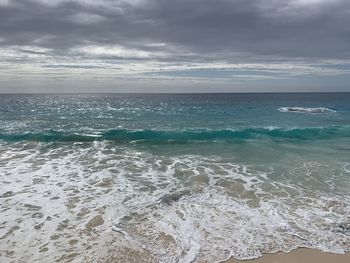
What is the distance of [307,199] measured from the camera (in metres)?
10.4

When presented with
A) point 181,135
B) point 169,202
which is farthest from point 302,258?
point 181,135

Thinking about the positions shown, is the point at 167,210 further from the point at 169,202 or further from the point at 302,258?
the point at 302,258

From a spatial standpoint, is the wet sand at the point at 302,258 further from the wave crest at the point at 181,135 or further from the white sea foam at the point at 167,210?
the wave crest at the point at 181,135

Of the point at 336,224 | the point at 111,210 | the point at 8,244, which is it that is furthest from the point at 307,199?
the point at 8,244

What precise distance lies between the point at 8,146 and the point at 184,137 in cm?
1209

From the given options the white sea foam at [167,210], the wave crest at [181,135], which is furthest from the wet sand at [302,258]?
the wave crest at [181,135]

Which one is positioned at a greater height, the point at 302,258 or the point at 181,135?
the point at 302,258

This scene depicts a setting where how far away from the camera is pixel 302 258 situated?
270 inches

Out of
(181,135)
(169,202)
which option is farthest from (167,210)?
(181,135)

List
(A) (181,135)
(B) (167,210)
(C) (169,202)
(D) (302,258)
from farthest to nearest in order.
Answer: (A) (181,135)
(C) (169,202)
(B) (167,210)
(D) (302,258)

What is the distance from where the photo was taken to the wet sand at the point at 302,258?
675 centimetres

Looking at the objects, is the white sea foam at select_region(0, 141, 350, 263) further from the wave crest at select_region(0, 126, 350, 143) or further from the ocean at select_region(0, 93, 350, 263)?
the wave crest at select_region(0, 126, 350, 143)

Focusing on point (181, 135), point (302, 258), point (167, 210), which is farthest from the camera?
point (181, 135)

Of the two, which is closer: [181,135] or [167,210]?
[167,210]
